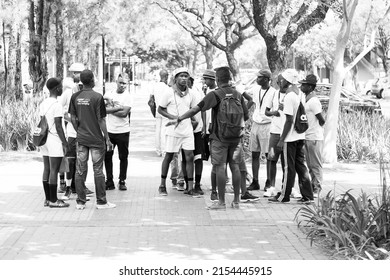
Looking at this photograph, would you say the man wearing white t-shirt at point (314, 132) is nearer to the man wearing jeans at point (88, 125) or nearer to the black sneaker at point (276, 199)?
the black sneaker at point (276, 199)

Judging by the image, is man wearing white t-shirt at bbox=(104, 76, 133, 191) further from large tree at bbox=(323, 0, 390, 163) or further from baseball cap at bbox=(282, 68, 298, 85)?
large tree at bbox=(323, 0, 390, 163)

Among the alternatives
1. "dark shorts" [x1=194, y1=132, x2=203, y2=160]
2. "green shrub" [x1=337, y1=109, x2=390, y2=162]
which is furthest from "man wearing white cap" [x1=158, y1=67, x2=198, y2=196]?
"green shrub" [x1=337, y1=109, x2=390, y2=162]

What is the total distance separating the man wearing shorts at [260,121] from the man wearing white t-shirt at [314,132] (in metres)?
0.57

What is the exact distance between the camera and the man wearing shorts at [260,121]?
37.3 ft

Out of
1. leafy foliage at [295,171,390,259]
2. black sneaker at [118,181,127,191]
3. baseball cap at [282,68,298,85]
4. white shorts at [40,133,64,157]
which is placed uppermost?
baseball cap at [282,68,298,85]

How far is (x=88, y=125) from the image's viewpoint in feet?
32.6

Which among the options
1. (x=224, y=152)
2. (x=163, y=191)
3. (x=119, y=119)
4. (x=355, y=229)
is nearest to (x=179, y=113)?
(x=119, y=119)

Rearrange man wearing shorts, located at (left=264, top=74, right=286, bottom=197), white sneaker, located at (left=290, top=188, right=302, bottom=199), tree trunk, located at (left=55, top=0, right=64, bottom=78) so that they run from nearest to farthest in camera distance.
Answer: man wearing shorts, located at (left=264, top=74, right=286, bottom=197) → white sneaker, located at (left=290, top=188, right=302, bottom=199) → tree trunk, located at (left=55, top=0, right=64, bottom=78)

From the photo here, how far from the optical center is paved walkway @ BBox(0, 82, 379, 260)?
7.70m

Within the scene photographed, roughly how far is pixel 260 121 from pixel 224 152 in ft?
5.82

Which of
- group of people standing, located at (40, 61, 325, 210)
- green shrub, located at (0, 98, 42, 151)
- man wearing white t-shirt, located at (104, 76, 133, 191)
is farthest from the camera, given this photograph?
green shrub, located at (0, 98, 42, 151)

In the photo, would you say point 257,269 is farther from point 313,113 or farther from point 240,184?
point 313,113

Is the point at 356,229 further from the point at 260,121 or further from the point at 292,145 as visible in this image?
the point at 260,121

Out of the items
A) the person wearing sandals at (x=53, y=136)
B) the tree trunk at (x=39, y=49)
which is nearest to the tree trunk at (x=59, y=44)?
the tree trunk at (x=39, y=49)
